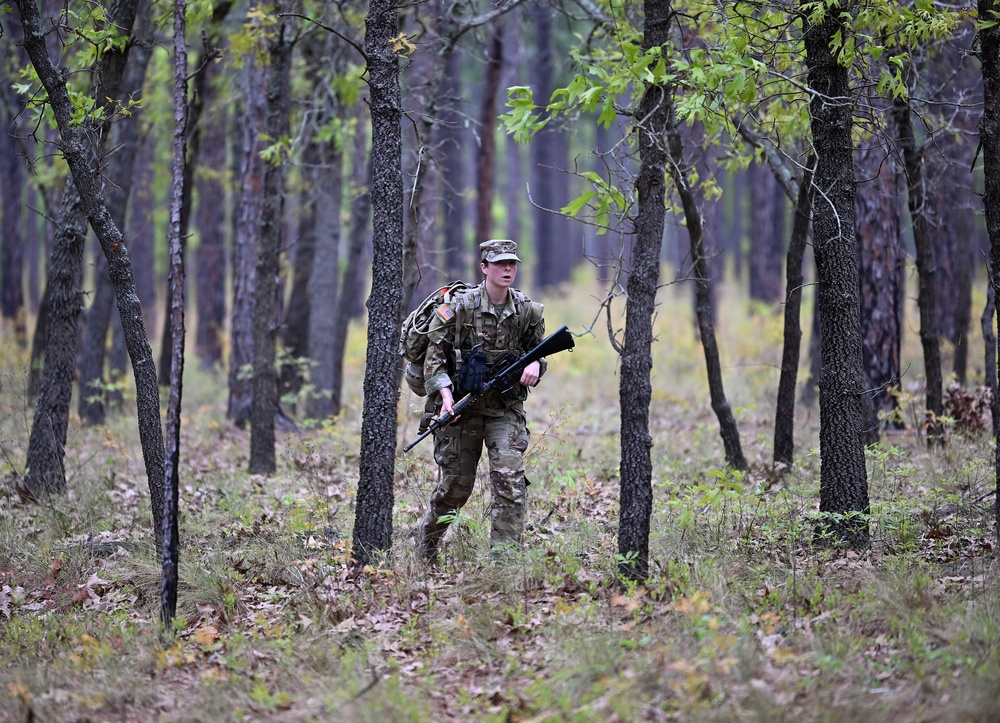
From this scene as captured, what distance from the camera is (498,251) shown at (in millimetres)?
5566

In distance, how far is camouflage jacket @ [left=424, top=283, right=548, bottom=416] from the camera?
565 cm

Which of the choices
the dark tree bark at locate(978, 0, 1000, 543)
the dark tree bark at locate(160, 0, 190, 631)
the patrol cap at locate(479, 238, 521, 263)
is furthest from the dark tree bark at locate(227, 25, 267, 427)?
the dark tree bark at locate(978, 0, 1000, 543)

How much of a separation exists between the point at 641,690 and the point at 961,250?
10.5 m

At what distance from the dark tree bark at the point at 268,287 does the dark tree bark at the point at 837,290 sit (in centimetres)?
569

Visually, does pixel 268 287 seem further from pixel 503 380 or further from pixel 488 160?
pixel 488 160

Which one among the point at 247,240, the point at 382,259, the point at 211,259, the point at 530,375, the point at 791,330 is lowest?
the point at 530,375

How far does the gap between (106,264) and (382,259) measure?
679cm

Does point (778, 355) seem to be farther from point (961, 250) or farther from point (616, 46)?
point (616, 46)

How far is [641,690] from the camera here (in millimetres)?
3863

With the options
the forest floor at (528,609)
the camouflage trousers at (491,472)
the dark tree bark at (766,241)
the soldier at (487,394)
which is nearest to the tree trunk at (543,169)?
the dark tree bark at (766,241)

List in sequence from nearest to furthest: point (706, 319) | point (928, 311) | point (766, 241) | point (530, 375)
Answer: point (530, 375) → point (706, 319) → point (928, 311) → point (766, 241)

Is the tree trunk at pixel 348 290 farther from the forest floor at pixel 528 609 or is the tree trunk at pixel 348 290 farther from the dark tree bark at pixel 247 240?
the forest floor at pixel 528 609

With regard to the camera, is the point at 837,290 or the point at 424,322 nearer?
the point at 837,290

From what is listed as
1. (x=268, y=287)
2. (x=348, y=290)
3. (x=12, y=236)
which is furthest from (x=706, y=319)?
(x=12, y=236)
